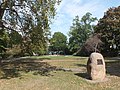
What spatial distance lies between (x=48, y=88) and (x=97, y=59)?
4.37 metres

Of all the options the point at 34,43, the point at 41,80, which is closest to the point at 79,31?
the point at 34,43

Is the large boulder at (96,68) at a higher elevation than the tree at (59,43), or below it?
below

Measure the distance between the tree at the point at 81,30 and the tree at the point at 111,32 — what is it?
36.7m

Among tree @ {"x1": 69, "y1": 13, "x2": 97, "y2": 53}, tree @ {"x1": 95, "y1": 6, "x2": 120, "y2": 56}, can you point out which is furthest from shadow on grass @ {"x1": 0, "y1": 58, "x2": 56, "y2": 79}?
A: tree @ {"x1": 69, "y1": 13, "x2": 97, "y2": 53}

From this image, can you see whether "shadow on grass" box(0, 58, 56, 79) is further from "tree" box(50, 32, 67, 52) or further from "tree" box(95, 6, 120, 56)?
"tree" box(50, 32, 67, 52)

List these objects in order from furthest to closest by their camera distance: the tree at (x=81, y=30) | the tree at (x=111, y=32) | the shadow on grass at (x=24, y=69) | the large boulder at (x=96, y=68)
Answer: the tree at (x=81, y=30), the tree at (x=111, y=32), the shadow on grass at (x=24, y=69), the large boulder at (x=96, y=68)

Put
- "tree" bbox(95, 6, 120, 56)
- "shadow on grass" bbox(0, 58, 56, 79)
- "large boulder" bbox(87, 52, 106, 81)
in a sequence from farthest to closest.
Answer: "tree" bbox(95, 6, 120, 56) < "shadow on grass" bbox(0, 58, 56, 79) < "large boulder" bbox(87, 52, 106, 81)

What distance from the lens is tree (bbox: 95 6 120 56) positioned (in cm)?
5747

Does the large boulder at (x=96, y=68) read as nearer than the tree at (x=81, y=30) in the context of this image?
Yes

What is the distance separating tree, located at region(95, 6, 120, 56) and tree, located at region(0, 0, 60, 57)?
35043mm

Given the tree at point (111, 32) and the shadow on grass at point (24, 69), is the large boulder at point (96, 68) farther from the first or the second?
the tree at point (111, 32)

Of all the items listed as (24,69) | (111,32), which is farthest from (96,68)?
(111,32)

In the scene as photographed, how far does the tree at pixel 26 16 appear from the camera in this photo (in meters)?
20.1

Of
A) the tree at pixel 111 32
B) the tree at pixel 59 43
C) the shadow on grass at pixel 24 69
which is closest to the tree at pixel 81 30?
the tree at pixel 59 43
